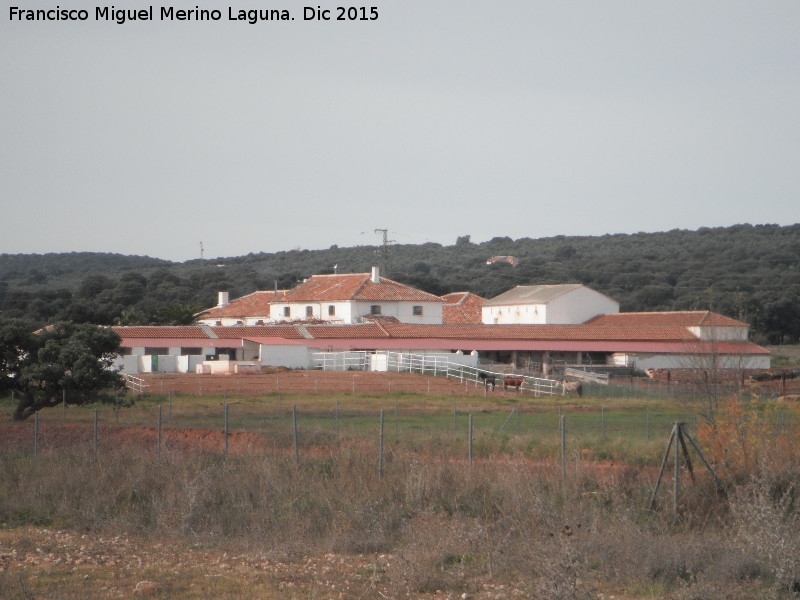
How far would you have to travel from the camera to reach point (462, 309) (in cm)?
9112

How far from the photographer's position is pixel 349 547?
46.2 feet

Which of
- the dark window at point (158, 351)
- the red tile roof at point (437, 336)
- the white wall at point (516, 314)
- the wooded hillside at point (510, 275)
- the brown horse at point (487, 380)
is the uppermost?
the wooded hillside at point (510, 275)

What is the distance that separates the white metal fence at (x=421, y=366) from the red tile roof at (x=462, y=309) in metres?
24.8

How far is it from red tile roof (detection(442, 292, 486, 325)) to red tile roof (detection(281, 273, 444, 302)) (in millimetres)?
5596

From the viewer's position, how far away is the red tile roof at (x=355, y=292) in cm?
7975

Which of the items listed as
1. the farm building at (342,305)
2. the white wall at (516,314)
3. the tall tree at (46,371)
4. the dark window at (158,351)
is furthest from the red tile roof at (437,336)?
the tall tree at (46,371)

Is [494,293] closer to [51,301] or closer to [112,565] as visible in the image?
[51,301]

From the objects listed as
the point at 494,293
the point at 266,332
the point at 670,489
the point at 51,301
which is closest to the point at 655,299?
the point at 494,293

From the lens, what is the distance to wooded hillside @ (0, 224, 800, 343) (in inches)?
3607

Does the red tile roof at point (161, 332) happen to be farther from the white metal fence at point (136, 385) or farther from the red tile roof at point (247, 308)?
the red tile roof at point (247, 308)

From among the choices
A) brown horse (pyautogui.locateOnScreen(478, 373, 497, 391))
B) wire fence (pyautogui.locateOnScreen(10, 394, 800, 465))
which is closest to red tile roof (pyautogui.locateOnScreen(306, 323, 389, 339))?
brown horse (pyautogui.locateOnScreen(478, 373, 497, 391))

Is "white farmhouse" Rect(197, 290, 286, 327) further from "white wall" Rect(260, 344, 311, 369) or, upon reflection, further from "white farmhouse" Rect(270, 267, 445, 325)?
"white wall" Rect(260, 344, 311, 369)

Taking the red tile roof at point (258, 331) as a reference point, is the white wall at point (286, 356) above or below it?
below

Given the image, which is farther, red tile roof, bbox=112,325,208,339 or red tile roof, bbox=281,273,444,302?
red tile roof, bbox=281,273,444,302
